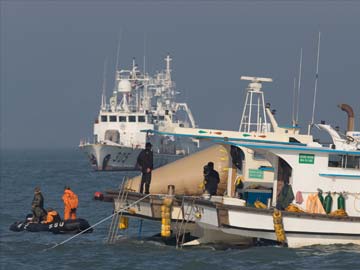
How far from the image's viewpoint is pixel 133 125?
4496 inches

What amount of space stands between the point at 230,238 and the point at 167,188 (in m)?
2.80

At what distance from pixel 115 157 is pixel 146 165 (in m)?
80.1

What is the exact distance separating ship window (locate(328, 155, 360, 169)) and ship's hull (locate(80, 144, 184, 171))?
8085 centimetres

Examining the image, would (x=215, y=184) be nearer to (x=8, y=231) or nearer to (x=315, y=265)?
(x=315, y=265)

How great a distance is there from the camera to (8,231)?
3734 cm

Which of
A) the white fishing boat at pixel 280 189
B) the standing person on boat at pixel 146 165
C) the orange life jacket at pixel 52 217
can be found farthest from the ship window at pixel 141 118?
the standing person on boat at pixel 146 165

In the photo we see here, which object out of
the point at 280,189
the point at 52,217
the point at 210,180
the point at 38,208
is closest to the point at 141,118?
the point at 38,208

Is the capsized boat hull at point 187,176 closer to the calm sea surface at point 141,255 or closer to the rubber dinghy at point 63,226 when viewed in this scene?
the calm sea surface at point 141,255

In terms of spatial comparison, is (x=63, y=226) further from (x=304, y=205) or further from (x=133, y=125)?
(x=133, y=125)

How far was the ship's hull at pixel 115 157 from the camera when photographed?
111m

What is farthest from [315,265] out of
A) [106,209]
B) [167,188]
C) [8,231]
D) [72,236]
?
[106,209]

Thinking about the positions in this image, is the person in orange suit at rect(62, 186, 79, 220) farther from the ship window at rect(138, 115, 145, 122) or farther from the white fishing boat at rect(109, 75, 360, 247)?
the ship window at rect(138, 115, 145, 122)

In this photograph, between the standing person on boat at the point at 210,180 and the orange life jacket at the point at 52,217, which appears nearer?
the standing person on boat at the point at 210,180

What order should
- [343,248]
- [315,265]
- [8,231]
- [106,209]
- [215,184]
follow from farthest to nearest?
[106,209] → [8,231] → [215,184] → [343,248] → [315,265]
